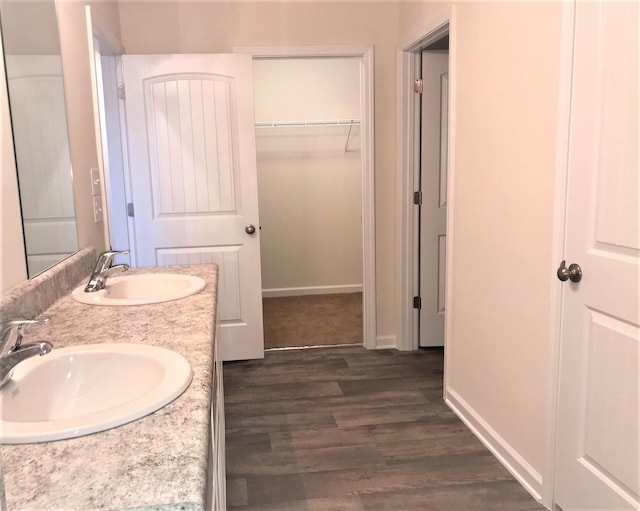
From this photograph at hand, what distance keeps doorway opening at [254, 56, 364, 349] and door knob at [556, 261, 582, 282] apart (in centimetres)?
319

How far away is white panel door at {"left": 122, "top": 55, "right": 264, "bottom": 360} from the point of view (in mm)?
3363

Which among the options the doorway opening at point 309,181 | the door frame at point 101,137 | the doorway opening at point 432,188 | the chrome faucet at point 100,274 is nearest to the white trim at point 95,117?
the door frame at point 101,137

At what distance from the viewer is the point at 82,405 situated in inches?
47.2

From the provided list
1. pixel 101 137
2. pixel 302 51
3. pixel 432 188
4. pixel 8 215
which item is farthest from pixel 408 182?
pixel 8 215

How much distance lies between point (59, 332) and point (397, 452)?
157 cm

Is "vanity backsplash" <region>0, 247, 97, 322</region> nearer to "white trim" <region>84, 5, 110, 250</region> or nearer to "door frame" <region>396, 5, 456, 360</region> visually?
"white trim" <region>84, 5, 110, 250</region>

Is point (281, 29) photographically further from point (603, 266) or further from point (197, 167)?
point (603, 266)

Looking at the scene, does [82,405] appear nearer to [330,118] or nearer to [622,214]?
[622,214]

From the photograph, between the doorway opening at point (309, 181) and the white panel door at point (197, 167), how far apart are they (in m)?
1.48

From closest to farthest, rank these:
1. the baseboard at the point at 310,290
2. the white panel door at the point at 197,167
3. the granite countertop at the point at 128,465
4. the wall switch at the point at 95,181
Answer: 1. the granite countertop at the point at 128,465
2. the wall switch at the point at 95,181
3. the white panel door at the point at 197,167
4. the baseboard at the point at 310,290

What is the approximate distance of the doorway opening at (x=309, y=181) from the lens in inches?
203

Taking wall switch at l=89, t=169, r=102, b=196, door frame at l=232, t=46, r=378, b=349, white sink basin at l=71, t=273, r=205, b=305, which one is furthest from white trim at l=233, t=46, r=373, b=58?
white sink basin at l=71, t=273, r=205, b=305

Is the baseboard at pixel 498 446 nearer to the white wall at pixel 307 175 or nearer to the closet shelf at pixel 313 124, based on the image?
the white wall at pixel 307 175

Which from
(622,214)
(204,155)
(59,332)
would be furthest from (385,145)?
(59,332)
